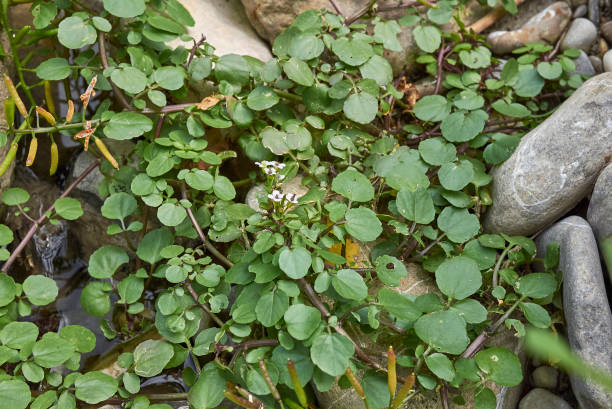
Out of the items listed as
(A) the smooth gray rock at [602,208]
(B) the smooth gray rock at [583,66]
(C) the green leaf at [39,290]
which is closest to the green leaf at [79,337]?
(C) the green leaf at [39,290]

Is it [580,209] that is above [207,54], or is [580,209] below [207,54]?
below

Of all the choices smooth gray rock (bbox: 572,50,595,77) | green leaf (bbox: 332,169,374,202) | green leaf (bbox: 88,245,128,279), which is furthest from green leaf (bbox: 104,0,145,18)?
smooth gray rock (bbox: 572,50,595,77)

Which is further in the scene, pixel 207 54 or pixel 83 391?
pixel 207 54

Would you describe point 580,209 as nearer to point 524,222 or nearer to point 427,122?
point 524,222

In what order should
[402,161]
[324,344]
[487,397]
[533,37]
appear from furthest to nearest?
[533,37] < [402,161] < [487,397] < [324,344]

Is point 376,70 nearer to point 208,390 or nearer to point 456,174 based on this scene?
point 456,174

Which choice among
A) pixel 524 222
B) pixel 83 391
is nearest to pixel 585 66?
pixel 524 222

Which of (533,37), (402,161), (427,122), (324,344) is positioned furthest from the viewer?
(533,37)
